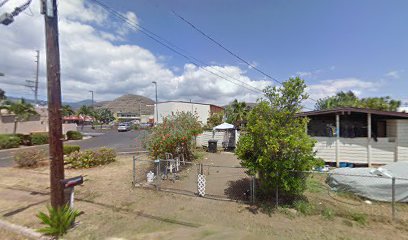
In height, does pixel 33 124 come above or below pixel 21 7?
below

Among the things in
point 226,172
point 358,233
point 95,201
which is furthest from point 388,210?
point 95,201

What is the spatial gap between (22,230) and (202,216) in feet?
13.2

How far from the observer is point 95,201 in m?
6.28

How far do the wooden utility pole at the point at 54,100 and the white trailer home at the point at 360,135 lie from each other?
10466 millimetres

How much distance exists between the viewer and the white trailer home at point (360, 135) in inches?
408

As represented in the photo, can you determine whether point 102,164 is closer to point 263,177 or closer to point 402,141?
point 263,177

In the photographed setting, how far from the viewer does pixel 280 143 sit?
554 cm

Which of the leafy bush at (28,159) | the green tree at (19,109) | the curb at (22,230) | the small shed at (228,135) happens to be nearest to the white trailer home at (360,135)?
the small shed at (228,135)

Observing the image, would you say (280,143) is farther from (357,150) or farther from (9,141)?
(9,141)

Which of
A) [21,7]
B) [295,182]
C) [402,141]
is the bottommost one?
[295,182]

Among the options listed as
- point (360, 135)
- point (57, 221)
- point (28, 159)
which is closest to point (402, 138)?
point (360, 135)

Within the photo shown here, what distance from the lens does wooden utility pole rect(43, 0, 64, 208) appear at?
4531 millimetres

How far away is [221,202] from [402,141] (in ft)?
34.1

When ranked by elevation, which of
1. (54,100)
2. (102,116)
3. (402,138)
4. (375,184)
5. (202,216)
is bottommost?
(202,216)
